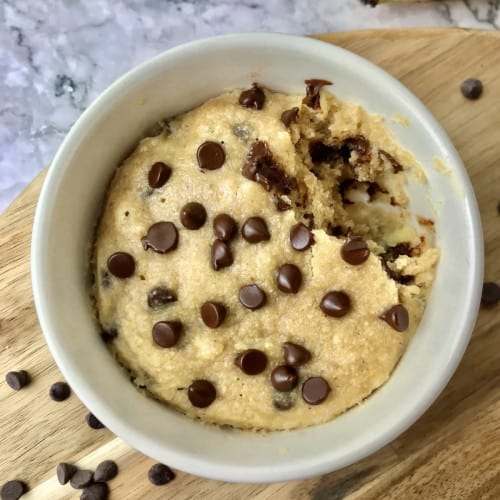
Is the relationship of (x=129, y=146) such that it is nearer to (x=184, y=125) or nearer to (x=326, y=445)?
(x=184, y=125)

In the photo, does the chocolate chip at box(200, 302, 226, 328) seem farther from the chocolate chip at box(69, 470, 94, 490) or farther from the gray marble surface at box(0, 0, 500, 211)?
the gray marble surface at box(0, 0, 500, 211)

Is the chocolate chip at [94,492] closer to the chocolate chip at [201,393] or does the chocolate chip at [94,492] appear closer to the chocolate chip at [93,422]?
the chocolate chip at [93,422]

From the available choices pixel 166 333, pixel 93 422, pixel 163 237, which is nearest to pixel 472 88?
pixel 163 237

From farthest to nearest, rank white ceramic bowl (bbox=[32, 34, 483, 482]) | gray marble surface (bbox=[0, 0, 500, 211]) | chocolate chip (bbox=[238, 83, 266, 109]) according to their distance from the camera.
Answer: gray marble surface (bbox=[0, 0, 500, 211]) → chocolate chip (bbox=[238, 83, 266, 109]) → white ceramic bowl (bbox=[32, 34, 483, 482])

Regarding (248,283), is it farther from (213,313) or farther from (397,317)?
(397,317)

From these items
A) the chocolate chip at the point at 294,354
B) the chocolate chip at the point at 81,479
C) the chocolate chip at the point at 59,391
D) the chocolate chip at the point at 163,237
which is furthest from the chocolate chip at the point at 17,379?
the chocolate chip at the point at 294,354

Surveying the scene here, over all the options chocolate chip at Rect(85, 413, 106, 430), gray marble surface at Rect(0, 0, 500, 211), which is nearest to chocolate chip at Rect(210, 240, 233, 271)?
chocolate chip at Rect(85, 413, 106, 430)
